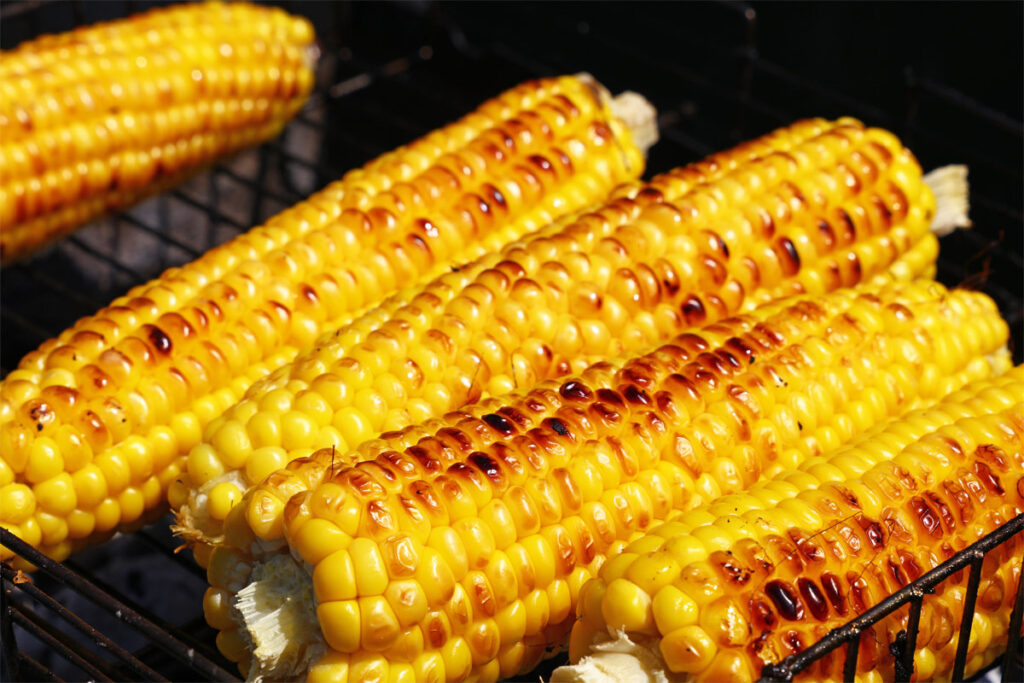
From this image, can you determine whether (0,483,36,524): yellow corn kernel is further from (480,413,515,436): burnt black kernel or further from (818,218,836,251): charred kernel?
(818,218,836,251): charred kernel

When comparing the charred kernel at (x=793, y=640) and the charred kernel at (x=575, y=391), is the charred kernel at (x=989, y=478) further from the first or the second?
the charred kernel at (x=575, y=391)

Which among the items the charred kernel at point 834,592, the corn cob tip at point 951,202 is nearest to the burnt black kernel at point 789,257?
the corn cob tip at point 951,202

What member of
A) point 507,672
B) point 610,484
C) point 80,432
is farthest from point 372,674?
point 80,432

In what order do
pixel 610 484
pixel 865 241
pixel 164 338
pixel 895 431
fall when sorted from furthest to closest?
1. pixel 865 241
2. pixel 164 338
3. pixel 895 431
4. pixel 610 484

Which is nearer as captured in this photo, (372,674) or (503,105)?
(372,674)

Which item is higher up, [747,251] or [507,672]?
[747,251]

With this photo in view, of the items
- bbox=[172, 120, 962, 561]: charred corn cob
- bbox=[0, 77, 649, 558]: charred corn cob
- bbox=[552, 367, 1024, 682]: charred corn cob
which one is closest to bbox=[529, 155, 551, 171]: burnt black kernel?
bbox=[0, 77, 649, 558]: charred corn cob

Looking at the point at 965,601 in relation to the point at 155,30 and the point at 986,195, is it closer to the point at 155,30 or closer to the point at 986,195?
the point at 986,195
